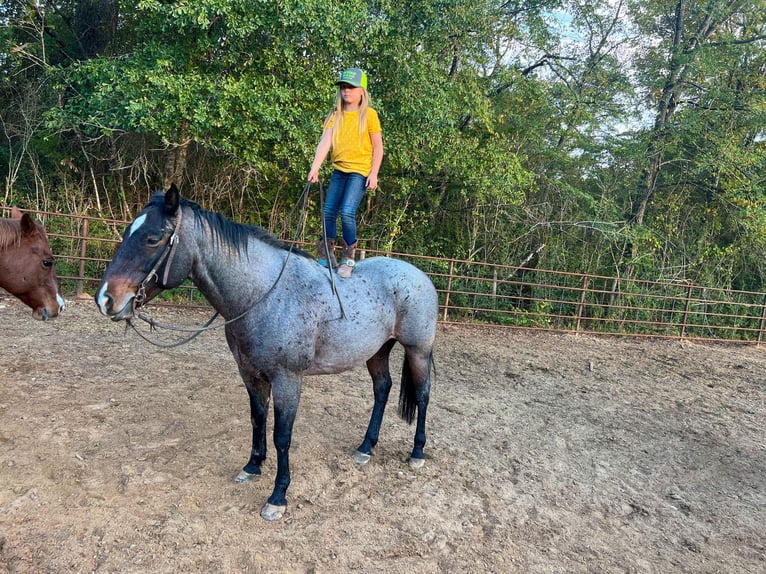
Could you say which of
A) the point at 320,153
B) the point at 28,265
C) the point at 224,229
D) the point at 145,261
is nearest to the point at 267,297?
the point at 224,229

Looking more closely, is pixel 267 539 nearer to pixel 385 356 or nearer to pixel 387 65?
pixel 385 356

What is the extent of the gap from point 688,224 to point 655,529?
445 inches

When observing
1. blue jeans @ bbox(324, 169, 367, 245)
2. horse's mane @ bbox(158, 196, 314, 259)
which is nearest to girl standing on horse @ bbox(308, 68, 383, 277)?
blue jeans @ bbox(324, 169, 367, 245)

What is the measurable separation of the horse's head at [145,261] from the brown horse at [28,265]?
1.99 m

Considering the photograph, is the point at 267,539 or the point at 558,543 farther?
the point at 558,543

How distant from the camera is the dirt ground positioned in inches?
92.0

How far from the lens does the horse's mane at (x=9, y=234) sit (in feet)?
11.1

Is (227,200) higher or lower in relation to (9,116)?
lower

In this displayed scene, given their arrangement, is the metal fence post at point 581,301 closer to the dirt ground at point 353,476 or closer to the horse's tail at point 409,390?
the dirt ground at point 353,476

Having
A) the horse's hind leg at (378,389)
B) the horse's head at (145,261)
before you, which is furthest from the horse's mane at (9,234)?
the horse's hind leg at (378,389)

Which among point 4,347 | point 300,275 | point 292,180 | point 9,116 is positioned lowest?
point 4,347

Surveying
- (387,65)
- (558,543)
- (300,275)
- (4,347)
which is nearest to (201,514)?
(300,275)

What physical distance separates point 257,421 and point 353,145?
1.98 m

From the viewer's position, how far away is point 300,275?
2.78m
